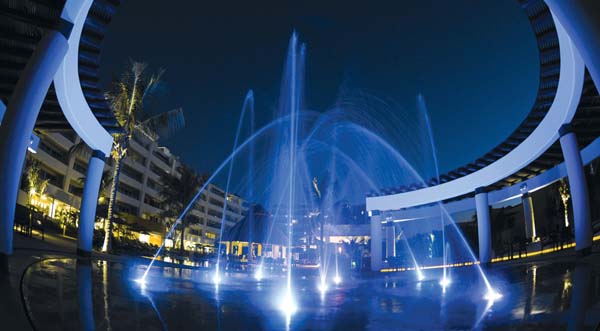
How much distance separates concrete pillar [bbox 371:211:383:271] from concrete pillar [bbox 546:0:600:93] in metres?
23.9

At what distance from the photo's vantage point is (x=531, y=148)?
17422mm

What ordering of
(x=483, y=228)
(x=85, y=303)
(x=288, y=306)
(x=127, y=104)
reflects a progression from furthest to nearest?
(x=127, y=104)
(x=483, y=228)
(x=288, y=306)
(x=85, y=303)

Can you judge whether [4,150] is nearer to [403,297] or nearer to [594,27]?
[403,297]

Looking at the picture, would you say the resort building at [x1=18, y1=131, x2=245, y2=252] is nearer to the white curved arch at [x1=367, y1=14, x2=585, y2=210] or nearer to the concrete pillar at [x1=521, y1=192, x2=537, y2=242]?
the white curved arch at [x1=367, y1=14, x2=585, y2=210]

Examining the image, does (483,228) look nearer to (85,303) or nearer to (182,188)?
(85,303)

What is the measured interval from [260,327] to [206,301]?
274 centimetres

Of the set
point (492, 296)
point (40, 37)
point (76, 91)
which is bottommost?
point (492, 296)

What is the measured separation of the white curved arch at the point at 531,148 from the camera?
11484 mm

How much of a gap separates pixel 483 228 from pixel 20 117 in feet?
67.2

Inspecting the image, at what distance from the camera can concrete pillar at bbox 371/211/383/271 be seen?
2832 cm

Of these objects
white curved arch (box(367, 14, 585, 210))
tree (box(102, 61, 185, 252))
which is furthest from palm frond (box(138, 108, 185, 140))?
white curved arch (box(367, 14, 585, 210))

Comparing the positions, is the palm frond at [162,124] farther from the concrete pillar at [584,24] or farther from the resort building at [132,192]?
the concrete pillar at [584,24]

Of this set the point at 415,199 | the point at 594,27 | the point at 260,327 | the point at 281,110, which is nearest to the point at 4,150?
the point at 260,327

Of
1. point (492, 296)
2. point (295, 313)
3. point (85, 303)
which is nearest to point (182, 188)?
point (492, 296)
